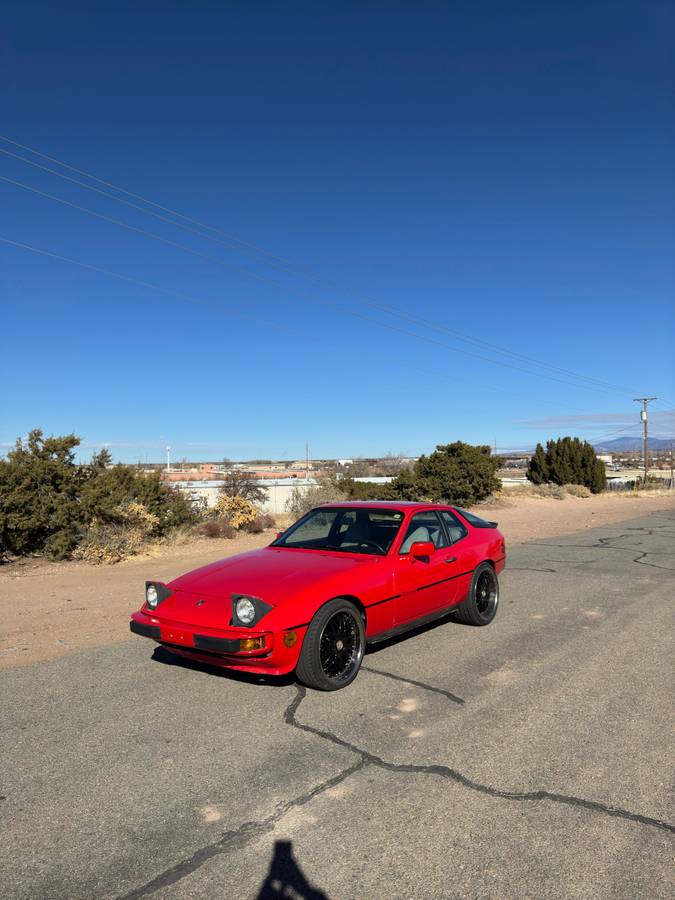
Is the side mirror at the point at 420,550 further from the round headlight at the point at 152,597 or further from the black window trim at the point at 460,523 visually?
the round headlight at the point at 152,597

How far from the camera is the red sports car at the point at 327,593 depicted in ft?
14.8

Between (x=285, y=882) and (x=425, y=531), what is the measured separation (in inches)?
157

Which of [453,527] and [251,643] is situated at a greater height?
[453,527]

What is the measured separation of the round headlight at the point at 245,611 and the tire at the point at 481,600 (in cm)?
291

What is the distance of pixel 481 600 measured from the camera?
22.7 ft

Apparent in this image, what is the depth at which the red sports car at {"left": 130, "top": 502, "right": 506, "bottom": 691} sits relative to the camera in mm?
4508

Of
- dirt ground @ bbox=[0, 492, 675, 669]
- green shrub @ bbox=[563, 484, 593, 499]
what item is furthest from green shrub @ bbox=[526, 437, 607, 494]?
dirt ground @ bbox=[0, 492, 675, 669]

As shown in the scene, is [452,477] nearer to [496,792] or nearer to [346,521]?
[346,521]

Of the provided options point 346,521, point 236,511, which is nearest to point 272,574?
point 346,521

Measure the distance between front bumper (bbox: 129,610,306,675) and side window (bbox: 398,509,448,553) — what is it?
175cm

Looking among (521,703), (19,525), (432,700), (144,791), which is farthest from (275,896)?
(19,525)

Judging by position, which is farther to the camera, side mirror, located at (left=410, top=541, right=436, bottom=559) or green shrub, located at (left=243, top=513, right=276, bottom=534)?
green shrub, located at (left=243, top=513, right=276, bottom=534)

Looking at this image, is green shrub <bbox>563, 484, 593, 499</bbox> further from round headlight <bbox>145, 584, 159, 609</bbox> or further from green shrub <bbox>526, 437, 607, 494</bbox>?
round headlight <bbox>145, 584, 159, 609</bbox>

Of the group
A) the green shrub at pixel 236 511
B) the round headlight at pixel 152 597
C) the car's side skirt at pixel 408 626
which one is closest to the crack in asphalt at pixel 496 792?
the car's side skirt at pixel 408 626
